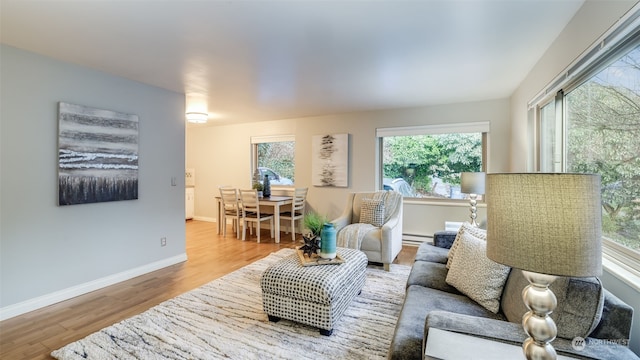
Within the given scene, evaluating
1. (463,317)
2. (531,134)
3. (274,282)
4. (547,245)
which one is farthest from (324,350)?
(531,134)

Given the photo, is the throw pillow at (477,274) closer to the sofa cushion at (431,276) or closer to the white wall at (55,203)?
the sofa cushion at (431,276)

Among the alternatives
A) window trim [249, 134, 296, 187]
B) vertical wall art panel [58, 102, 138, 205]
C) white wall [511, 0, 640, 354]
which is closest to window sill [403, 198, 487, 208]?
white wall [511, 0, 640, 354]

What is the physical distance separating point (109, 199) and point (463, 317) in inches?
138

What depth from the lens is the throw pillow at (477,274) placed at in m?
1.66

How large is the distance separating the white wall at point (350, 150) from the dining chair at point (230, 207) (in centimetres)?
102

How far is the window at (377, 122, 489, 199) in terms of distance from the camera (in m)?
4.55

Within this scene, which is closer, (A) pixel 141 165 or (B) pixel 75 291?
(B) pixel 75 291

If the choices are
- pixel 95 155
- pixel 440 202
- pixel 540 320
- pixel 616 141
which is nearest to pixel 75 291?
pixel 95 155

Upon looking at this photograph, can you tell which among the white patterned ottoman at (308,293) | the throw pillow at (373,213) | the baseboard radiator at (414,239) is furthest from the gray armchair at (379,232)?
the white patterned ottoman at (308,293)

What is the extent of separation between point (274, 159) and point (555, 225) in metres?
5.69

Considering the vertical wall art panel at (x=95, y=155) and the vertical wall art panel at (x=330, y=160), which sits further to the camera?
the vertical wall art panel at (x=330, y=160)

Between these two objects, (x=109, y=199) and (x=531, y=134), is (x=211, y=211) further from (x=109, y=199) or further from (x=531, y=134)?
(x=531, y=134)

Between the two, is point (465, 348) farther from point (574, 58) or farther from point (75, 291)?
point (75, 291)

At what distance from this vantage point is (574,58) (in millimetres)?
2033
